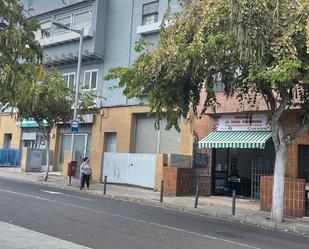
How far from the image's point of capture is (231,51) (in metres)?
13.6

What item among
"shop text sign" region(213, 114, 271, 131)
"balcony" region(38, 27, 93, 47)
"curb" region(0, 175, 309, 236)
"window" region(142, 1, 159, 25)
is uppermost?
"window" region(142, 1, 159, 25)

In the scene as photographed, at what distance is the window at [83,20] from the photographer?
3032 centimetres

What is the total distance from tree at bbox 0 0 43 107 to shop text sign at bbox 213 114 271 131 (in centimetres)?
1531

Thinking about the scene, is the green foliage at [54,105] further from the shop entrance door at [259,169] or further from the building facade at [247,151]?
the shop entrance door at [259,169]

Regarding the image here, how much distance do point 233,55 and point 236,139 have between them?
292 inches

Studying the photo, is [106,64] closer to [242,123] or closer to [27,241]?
[242,123]

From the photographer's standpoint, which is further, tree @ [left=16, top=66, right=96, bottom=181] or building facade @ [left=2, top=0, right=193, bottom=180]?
building facade @ [left=2, top=0, right=193, bottom=180]

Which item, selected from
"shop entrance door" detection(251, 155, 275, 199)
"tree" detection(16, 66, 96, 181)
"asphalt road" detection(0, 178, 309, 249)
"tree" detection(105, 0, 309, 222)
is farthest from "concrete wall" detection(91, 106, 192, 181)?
"asphalt road" detection(0, 178, 309, 249)

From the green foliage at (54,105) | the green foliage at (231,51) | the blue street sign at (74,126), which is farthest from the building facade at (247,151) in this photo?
the green foliage at (54,105)

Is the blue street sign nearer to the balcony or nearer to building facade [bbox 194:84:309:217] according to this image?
building facade [bbox 194:84:309:217]

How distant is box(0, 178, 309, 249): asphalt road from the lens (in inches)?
392

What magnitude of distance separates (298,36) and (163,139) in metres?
13.9

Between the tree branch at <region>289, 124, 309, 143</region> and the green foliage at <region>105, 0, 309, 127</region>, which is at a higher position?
the green foliage at <region>105, 0, 309, 127</region>

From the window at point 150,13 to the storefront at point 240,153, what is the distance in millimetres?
7968
